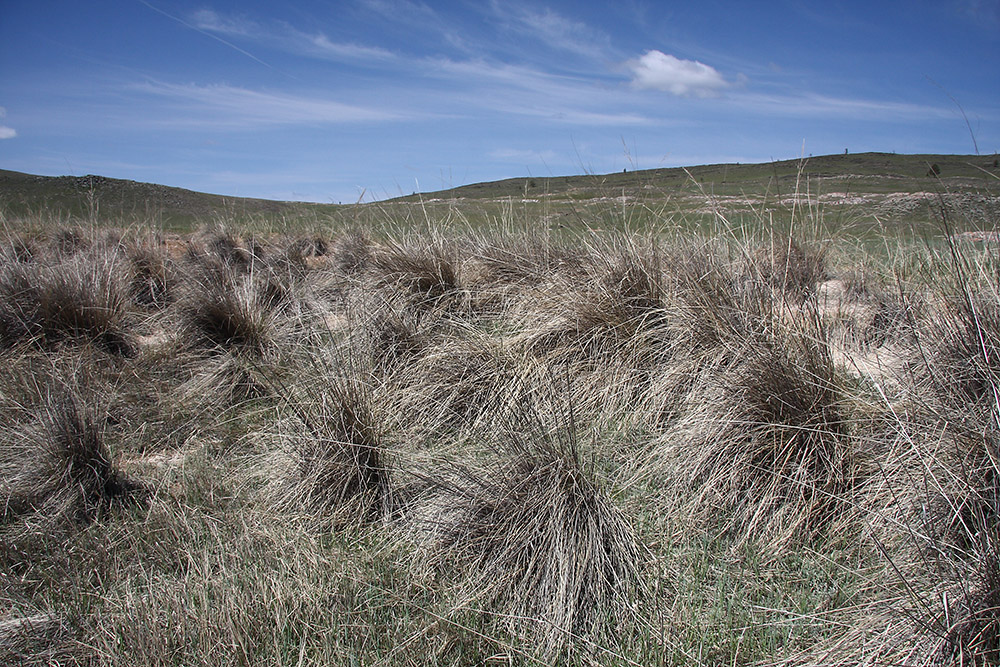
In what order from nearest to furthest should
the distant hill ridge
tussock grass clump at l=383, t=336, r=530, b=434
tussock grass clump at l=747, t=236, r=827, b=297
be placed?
tussock grass clump at l=383, t=336, r=530, b=434 → tussock grass clump at l=747, t=236, r=827, b=297 → the distant hill ridge

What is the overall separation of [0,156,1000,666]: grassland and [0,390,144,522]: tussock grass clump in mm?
12

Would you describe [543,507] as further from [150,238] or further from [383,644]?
[150,238]

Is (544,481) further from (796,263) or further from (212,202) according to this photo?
(212,202)

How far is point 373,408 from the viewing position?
2.61m

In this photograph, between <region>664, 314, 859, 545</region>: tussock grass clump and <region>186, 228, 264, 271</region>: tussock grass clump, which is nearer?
<region>664, 314, 859, 545</region>: tussock grass clump

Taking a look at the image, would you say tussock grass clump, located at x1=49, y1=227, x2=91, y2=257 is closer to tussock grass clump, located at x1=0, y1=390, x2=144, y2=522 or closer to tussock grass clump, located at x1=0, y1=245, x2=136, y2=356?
tussock grass clump, located at x1=0, y1=245, x2=136, y2=356

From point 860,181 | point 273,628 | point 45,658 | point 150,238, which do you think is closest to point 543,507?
point 273,628

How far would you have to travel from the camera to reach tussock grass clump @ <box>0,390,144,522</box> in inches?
93.0

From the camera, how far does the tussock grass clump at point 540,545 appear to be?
1.70m

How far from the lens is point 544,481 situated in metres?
1.94

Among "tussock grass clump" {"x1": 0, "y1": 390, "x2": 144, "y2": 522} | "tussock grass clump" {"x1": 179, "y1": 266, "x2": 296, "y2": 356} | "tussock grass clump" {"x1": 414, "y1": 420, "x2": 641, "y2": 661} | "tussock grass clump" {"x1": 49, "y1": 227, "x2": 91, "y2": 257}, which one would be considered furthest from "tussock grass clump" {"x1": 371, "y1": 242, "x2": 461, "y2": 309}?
"tussock grass clump" {"x1": 49, "y1": 227, "x2": 91, "y2": 257}

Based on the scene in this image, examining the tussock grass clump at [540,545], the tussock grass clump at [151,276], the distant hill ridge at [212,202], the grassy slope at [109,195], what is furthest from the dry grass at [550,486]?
the grassy slope at [109,195]

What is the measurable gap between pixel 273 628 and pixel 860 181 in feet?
16.0

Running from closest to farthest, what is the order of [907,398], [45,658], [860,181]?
[45,658] → [907,398] → [860,181]
